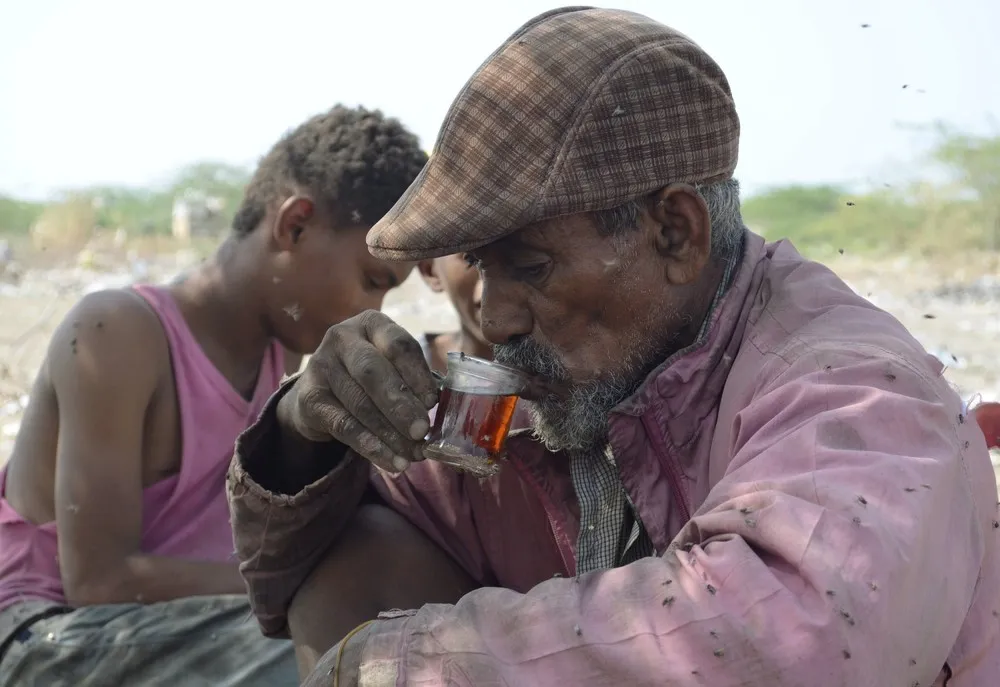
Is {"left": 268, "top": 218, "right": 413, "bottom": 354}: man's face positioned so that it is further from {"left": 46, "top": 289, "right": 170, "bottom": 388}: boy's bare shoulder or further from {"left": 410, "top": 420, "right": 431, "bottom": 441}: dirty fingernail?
{"left": 410, "top": 420, "right": 431, "bottom": 441}: dirty fingernail

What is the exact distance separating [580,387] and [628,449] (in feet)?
0.54

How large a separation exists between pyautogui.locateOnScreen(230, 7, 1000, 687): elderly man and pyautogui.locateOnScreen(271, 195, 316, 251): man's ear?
134 cm

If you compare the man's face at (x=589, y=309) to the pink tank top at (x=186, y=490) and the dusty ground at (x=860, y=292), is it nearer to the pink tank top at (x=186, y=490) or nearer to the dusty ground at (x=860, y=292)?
the pink tank top at (x=186, y=490)

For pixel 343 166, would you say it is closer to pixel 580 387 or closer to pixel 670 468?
pixel 580 387

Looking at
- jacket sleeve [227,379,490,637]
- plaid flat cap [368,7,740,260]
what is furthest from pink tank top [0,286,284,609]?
plaid flat cap [368,7,740,260]

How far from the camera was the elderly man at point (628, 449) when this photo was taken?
1.50 meters

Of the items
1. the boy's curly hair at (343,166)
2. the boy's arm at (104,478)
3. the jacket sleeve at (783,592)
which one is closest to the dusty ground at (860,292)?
the boy's curly hair at (343,166)

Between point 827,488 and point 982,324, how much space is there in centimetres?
857

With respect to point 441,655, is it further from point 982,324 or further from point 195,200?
point 195,200

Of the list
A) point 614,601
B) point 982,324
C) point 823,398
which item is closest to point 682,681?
point 614,601

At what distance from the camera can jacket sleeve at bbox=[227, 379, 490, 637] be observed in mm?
2307

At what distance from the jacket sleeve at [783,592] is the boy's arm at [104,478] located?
1791 millimetres

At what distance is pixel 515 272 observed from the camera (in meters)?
2.15

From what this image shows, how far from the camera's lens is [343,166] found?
377cm
